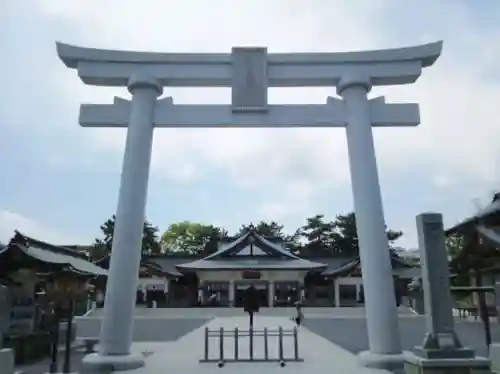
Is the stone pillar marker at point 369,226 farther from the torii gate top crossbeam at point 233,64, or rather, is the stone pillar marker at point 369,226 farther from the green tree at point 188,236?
the green tree at point 188,236

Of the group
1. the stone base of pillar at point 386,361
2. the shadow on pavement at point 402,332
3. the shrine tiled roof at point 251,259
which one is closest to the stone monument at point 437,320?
the stone base of pillar at point 386,361

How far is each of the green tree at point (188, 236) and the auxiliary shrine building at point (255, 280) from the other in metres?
23.3

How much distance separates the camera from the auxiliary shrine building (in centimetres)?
3747

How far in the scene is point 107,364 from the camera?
28.1ft

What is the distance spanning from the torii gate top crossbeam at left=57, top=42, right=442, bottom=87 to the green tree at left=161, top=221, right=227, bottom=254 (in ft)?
176

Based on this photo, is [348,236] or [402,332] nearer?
[402,332]

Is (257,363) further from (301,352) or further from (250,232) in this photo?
(250,232)

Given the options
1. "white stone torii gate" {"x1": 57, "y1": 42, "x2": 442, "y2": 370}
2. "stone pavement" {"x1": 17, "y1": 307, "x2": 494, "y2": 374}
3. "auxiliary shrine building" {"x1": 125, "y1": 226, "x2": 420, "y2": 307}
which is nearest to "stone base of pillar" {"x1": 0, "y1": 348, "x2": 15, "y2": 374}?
"stone pavement" {"x1": 17, "y1": 307, "x2": 494, "y2": 374}

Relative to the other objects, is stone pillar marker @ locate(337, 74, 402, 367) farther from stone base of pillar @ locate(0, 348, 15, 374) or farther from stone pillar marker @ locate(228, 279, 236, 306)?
stone pillar marker @ locate(228, 279, 236, 306)

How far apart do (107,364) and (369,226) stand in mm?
5662

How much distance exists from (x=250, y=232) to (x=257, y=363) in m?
31.6

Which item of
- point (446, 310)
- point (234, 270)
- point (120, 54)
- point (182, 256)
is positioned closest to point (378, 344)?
point (446, 310)

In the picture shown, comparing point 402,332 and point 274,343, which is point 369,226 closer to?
point 274,343

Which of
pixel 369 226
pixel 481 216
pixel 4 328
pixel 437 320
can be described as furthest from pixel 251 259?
pixel 4 328
